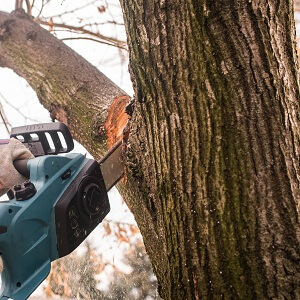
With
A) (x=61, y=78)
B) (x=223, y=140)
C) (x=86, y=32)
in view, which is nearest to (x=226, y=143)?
(x=223, y=140)

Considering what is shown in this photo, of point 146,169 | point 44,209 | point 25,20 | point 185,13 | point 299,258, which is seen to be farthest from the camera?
point 25,20

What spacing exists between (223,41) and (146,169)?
559mm

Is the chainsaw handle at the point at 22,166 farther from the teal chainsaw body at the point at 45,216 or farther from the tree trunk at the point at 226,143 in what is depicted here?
the tree trunk at the point at 226,143

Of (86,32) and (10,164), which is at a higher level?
(86,32)

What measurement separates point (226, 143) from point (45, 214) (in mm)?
657

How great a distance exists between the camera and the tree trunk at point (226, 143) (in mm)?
1141

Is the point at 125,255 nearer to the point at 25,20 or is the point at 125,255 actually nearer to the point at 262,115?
the point at 25,20

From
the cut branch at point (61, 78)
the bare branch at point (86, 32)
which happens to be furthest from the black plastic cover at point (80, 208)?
the bare branch at point (86, 32)

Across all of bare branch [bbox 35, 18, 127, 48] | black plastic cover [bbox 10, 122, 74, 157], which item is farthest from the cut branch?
bare branch [bbox 35, 18, 127, 48]

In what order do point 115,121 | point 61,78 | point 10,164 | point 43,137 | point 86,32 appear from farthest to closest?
point 86,32, point 61,78, point 115,121, point 43,137, point 10,164

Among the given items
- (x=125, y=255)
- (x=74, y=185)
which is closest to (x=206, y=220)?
(x=74, y=185)

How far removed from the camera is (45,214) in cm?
135

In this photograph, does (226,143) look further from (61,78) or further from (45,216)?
(61,78)

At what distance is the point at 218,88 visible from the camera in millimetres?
1194
